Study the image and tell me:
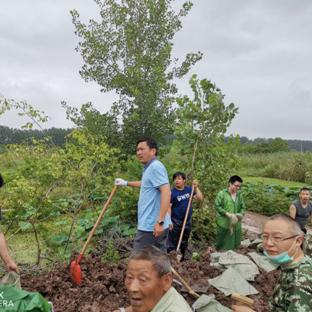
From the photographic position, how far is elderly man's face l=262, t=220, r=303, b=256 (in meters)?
2.31

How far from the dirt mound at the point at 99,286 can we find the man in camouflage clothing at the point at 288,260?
7.79ft

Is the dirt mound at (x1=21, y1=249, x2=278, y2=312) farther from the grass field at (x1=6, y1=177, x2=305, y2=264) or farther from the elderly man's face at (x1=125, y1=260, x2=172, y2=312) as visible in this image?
the elderly man's face at (x1=125, y1=260, x2=172, y2=312)

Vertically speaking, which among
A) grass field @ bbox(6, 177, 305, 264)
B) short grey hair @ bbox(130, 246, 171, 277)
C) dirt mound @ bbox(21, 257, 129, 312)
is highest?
short grey hair @ bbox(130, 246, 171, 277)

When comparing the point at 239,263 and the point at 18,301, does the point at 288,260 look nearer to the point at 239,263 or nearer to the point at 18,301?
the point at 18,301

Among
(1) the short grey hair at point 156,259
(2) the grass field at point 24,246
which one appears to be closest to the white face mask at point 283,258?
(1) the short grey hair at point 156,259

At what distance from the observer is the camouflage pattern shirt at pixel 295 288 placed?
2.21m

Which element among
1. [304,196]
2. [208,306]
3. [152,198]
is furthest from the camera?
[304,196]

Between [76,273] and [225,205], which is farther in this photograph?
[225,205]

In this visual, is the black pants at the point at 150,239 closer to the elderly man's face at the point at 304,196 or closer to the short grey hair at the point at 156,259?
the short grey hair at the point at 156,259

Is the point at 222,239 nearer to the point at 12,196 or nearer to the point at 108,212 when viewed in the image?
the point at 108,212

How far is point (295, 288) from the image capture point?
7.36 ft

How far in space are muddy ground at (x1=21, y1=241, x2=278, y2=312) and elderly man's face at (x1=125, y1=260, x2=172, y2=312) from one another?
2.26m

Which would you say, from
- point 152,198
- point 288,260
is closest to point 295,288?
point 288,260

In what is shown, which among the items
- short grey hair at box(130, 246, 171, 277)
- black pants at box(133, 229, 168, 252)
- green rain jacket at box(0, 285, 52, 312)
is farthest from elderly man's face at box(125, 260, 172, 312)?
black pants at box(133, 229, 168, 252)
